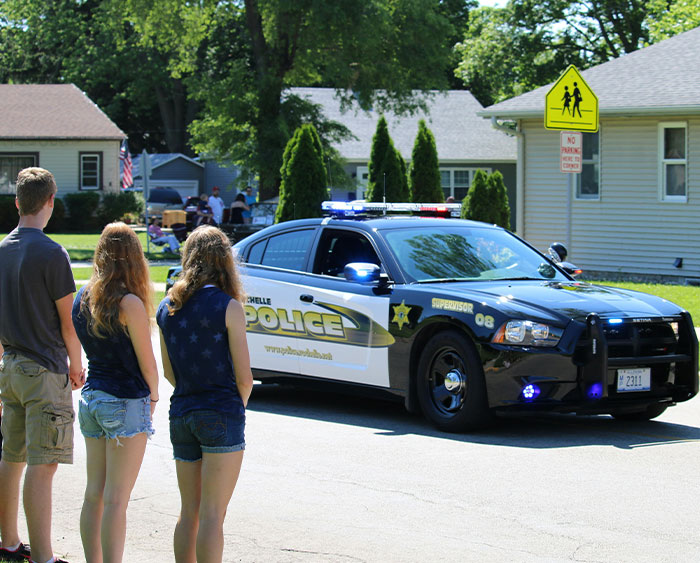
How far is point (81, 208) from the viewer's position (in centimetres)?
4425

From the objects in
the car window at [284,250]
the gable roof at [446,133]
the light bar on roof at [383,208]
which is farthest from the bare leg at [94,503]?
the gable roof at [446,133]

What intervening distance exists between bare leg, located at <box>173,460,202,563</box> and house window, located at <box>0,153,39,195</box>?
42676 millimetres

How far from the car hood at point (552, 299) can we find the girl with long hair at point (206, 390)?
3.93m

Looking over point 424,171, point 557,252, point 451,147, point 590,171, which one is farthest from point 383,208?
point 451,147

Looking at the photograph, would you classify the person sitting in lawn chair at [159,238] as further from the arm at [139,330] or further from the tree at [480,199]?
the arm at [139,330]

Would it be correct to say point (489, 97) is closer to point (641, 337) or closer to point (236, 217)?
point (236, 217)

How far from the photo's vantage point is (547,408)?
802 cm

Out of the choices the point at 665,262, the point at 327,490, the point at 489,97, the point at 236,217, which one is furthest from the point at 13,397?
the point at 489,97

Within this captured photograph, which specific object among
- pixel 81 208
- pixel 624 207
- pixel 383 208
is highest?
pixel 81 208

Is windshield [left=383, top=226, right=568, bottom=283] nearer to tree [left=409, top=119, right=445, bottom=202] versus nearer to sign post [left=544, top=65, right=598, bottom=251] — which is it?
sign post [left=544, top=65, right=598, bottom=251]

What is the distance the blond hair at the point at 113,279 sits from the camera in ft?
15.3

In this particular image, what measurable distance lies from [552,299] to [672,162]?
1450 cm

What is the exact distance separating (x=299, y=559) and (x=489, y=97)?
2129 inches

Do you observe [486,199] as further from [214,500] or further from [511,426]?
[214,500]
